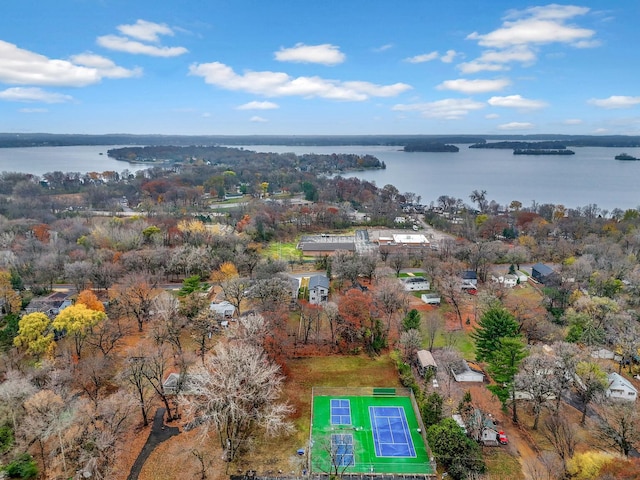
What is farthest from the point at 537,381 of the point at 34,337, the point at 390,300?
the point at 34,337

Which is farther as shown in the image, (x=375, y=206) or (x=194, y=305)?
(x=375, y=206)

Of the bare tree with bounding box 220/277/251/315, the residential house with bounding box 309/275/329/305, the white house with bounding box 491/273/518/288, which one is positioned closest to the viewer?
the bare tree with bounding box 220/277/251/315

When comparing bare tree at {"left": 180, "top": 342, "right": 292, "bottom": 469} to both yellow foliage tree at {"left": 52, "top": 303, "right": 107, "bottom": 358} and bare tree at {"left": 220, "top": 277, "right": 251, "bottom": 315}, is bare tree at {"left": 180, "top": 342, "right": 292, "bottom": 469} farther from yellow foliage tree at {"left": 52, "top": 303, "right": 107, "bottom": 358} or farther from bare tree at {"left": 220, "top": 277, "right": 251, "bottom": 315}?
bare tree at {"left": 220, "top": 277, "right": 251, "bottom": 315}

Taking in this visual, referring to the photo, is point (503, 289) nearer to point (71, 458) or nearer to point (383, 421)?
point (383, 421)

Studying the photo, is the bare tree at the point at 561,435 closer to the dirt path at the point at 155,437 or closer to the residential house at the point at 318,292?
the dirt path at the point at 155,437

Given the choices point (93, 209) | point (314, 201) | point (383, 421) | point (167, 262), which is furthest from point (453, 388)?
point (93, 209)

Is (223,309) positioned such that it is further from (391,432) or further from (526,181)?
(526,181)

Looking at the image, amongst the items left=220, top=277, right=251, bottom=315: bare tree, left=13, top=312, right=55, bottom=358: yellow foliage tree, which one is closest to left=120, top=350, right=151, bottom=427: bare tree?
left=13, top=312, right=55, bottom=358: yellow foliage tree
